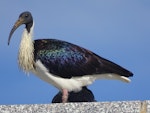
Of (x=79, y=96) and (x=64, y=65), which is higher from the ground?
(x=64, y=65)

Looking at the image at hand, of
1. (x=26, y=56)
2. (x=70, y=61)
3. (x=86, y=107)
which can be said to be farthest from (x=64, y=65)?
(x=86, y=107)

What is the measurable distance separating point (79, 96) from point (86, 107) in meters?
1.81

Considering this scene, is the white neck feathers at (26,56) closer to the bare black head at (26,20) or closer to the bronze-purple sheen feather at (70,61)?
the bronze-purple sheen feather at (70,61)

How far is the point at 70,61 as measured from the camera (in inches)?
332

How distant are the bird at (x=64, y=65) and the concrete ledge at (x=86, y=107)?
8.14 feet

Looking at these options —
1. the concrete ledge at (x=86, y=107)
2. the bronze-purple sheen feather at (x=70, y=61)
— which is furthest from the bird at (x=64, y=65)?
the concrete ledge at (x=86, y=107)

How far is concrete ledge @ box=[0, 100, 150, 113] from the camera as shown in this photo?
530 centimetres

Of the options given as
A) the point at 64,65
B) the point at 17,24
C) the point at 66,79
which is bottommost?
the point at 66,79

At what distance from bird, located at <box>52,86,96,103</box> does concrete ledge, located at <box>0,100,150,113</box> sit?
1448 millimetres

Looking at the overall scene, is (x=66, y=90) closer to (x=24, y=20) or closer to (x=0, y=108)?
(x=24, y=20)

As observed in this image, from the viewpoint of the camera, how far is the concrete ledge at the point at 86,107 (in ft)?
17.4

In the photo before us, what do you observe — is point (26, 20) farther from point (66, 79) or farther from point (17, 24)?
point (66, 79)

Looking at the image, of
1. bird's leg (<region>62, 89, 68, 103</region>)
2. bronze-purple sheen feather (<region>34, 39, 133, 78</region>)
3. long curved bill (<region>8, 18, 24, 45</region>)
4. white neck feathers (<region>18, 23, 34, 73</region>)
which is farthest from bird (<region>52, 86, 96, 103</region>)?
long curved bill (<region>8, 18, 24, 45</region>)

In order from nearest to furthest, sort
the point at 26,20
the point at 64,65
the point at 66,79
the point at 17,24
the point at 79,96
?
the point at 79,96 → the point at 66,79 → the point at 64,65 → the point at 17,24 → the point at 26,20
